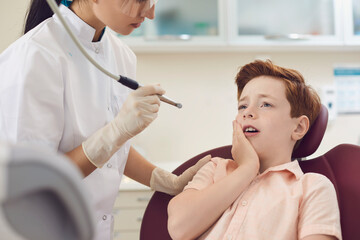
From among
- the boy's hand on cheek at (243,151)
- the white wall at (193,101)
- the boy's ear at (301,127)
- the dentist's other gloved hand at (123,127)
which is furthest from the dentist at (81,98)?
the white wall at (193,101)

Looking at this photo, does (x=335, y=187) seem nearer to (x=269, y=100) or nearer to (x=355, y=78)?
(x=269, y=100)

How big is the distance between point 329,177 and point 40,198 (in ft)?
3.54

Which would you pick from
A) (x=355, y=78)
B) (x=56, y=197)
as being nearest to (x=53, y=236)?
(x=56, y=197)

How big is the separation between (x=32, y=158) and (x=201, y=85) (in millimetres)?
2554

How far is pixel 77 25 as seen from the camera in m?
1.28

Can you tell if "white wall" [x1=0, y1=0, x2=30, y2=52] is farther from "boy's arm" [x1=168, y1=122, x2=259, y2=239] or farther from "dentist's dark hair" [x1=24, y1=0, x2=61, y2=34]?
"boy's arm" [x1=168, y1=122, x2=259, y2=239]

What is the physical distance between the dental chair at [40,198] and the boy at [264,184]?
803 mm

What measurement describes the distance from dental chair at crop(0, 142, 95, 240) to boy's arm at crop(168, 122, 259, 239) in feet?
2.63

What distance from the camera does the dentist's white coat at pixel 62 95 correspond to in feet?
3.53

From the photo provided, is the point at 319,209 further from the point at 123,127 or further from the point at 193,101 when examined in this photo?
the point at 193,101

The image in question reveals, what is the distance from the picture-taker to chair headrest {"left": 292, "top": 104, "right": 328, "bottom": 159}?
130cm

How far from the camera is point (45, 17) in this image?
4.45 ft

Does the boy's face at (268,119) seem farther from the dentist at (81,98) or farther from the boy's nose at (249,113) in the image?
the dentist at (81,98)

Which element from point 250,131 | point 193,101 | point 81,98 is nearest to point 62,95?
point 81,98
